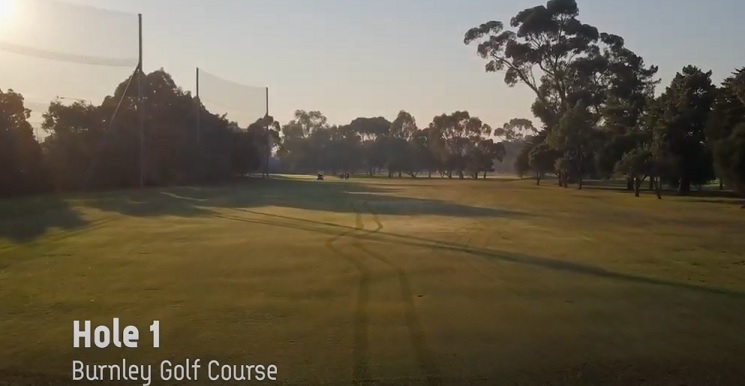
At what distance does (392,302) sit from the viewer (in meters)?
9.66

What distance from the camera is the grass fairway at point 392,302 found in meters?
6.84

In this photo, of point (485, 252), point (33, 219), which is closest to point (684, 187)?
point (485, 252)

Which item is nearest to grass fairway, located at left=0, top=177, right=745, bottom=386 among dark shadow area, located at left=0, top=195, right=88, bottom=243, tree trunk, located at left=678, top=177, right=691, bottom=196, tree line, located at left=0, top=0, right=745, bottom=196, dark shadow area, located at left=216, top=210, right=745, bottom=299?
dark shadow area, located at left=216, top=210, right=745, bottom=299

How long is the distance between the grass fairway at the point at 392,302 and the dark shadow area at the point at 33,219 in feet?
0.78

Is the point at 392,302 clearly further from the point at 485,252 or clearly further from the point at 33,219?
the point at 33,219

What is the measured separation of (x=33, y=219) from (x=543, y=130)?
188ft

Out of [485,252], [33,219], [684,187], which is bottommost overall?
[33,219]

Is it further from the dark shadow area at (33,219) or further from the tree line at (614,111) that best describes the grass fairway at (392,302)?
the tree line at (614,111)

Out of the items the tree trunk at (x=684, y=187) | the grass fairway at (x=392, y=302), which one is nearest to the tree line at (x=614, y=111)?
the tree trunk at (x=684, y=187)

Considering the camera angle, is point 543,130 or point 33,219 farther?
point 543,130

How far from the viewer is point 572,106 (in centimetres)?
6438

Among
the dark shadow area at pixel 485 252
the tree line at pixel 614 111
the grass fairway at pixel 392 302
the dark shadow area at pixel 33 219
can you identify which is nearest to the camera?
the grass fairway at pixel 392 302

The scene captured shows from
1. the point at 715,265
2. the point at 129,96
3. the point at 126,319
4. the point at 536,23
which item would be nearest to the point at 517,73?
the point at 536,23

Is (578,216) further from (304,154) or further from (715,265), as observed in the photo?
(304,154)
